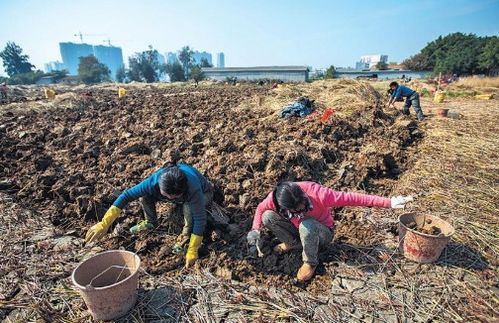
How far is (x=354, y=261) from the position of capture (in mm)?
2627

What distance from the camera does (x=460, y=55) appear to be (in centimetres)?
3550

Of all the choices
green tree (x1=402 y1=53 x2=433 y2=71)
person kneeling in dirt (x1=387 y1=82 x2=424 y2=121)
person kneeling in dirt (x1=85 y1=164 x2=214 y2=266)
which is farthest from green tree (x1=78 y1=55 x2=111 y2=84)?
person kneeling in dirt (x1=85 y1=164 x2=214 y2=266)

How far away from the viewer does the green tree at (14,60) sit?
61625 mm

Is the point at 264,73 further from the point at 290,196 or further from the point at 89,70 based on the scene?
the point at 290,196

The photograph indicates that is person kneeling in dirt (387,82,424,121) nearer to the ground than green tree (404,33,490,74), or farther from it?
nearer to the ground

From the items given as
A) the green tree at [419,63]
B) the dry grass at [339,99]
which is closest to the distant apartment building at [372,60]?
the green tree at [419,63]

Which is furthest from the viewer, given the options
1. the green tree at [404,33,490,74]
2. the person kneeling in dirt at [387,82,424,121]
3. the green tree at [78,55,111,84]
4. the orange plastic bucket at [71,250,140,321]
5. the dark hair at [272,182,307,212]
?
the green tree at [78,55,111,84]

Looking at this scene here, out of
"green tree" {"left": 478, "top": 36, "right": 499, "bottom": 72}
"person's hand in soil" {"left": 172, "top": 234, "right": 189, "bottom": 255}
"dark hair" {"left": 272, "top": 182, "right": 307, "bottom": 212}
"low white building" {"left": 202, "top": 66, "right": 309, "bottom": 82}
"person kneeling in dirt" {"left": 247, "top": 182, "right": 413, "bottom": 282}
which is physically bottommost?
"person's hand in soil" {"left": 172, "top": 234, "right": 189, "bottom": 255}

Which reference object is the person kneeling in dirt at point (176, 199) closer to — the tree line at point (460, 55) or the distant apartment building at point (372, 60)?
the tree line at point (460, 55)

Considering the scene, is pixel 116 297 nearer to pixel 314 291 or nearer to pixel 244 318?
pixel 244 318

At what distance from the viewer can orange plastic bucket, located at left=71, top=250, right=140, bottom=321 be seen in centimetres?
196

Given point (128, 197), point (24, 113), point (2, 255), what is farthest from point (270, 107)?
point (24, 113)

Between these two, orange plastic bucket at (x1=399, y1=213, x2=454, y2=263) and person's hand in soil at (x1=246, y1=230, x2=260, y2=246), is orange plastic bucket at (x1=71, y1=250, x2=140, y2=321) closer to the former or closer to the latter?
person's hand in soil at (x1=246, y1=230, x2=260, y2=246)

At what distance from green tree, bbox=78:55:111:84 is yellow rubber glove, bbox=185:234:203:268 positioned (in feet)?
208
